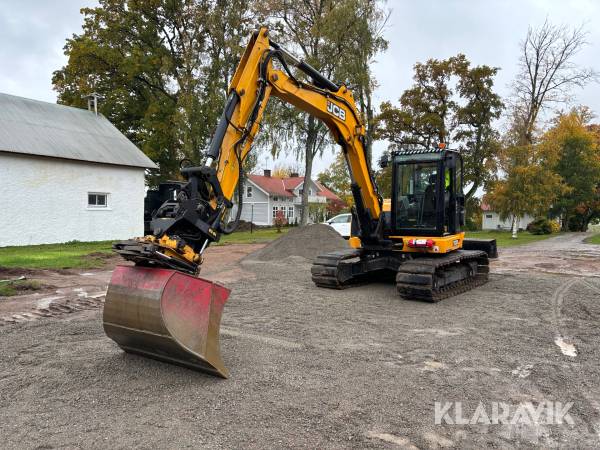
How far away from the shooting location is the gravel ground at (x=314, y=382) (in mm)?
3514

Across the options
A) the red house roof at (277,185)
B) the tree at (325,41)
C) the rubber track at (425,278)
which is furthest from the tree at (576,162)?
the rubber track at (425,278)

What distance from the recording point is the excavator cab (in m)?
8.86

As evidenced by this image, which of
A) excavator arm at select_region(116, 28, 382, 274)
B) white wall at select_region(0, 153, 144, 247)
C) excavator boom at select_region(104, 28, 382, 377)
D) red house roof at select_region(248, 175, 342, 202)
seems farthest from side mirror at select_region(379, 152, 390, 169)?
red house roof at select_region(248, 175, 342, 202)

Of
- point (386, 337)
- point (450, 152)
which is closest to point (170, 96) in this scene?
point (450, 152)

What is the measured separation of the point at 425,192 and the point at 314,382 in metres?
5.43

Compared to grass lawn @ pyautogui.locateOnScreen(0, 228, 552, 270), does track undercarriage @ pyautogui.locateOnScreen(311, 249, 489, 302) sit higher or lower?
higher

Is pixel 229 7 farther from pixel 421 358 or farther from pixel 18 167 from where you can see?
pixel 421 358

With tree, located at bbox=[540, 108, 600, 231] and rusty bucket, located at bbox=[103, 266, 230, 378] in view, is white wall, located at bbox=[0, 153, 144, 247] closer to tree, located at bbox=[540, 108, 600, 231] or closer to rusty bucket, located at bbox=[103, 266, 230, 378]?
rusty bucket, located at bbox=[103, 266, 230, 378]

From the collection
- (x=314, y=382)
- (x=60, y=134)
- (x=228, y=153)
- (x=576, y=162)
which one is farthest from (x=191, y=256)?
(x=576, y=162)

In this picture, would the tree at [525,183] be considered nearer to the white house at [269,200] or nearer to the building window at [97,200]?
the building window at [97,200]

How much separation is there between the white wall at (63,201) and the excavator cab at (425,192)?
47.9 ft

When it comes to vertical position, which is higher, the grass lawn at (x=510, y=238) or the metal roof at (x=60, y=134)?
the metal roof at (x=60, y=134)

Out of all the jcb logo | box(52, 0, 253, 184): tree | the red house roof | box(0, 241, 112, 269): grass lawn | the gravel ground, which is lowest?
the gravel ground

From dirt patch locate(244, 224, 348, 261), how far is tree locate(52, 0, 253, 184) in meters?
13.7
